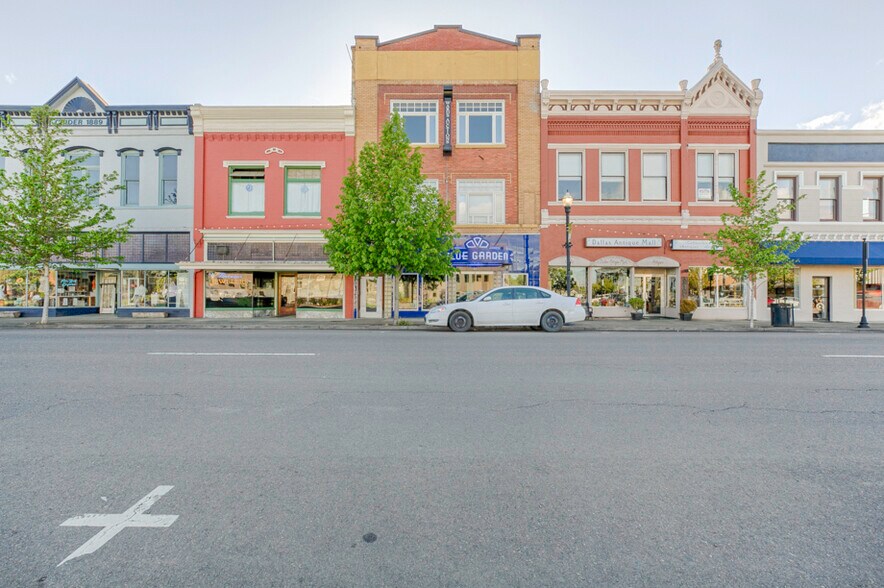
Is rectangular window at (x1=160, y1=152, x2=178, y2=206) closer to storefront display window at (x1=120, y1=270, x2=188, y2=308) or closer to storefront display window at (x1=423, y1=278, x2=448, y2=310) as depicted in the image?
storefront display window at (x1=120, y1=270, x2=188, y2=308)

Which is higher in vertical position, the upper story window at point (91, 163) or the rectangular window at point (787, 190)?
the upper story window at point (91, 163)

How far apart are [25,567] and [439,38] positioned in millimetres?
22283

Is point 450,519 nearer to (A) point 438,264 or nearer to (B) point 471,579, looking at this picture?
(B) point 471,579

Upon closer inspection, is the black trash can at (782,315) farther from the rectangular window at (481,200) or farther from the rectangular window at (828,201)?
the rectangular window at (481,200)

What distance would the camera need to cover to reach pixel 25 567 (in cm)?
233

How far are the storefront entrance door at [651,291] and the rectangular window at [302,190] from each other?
49.7ft

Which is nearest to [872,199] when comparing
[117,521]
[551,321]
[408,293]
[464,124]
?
[551,321]

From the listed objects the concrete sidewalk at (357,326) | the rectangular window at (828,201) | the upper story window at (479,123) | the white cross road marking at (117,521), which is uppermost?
the upper story window at (479,123)

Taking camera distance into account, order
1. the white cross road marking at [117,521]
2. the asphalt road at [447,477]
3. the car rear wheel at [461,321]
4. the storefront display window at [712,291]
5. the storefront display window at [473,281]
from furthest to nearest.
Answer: the storefront display window at [473,281], the storefront display window at [712,291], the car rear wheel at [461,321], the white cross road marking at [117,521], the asphalt road at [447,477]

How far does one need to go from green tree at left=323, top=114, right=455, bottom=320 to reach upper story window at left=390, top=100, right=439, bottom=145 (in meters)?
3.91

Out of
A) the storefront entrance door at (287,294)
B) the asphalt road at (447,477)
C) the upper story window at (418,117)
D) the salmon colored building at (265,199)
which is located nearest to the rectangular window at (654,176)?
the upper story window at (418,117)

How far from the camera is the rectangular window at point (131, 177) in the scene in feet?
67.1

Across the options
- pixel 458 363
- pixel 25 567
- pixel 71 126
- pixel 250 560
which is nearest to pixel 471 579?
pixel 250 560

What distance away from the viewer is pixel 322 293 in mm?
20000
